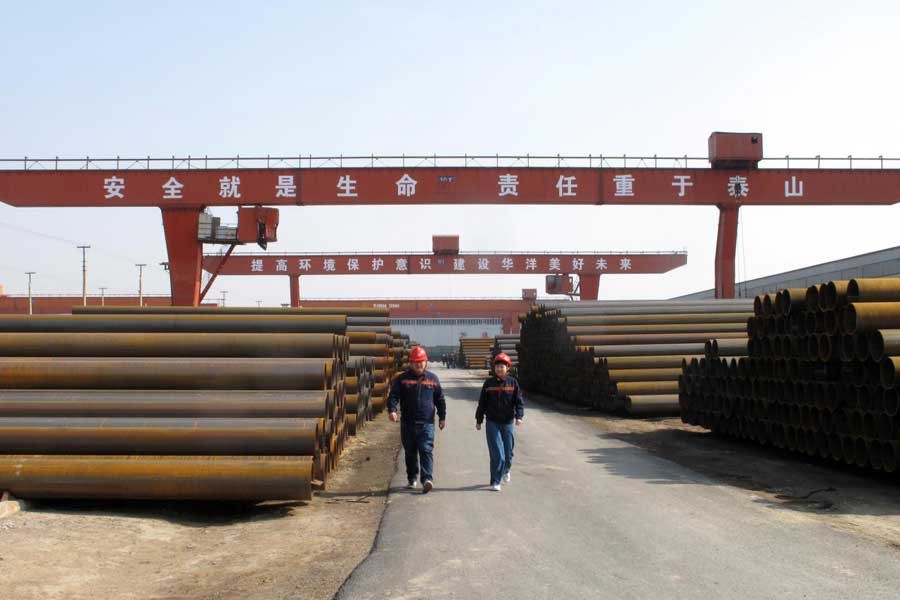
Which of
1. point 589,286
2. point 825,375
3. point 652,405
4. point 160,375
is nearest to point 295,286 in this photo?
point 589,286

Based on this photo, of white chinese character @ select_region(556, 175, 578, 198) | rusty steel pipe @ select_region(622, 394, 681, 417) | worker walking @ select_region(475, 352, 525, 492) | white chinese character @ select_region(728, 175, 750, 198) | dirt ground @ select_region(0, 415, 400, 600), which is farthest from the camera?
white chinese character @ select_region(728, 175, 750, 198)

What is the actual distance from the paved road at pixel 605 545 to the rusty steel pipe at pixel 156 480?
111 centimetres

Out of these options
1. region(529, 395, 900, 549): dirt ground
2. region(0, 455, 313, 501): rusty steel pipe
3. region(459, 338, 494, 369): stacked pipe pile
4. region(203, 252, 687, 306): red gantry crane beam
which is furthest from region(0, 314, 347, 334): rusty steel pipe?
region(459, 338, 494, 369): stacked pipe pile

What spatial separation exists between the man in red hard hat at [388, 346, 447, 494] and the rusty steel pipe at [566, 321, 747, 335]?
1236 centimetres

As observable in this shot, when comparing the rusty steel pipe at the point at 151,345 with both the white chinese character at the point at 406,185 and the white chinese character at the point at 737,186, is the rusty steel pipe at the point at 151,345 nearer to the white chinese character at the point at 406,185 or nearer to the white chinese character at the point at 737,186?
the white chinese character at the point at 406,185

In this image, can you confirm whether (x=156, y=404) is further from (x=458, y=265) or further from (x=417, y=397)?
(x=458, y=265)

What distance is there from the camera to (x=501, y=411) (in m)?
8.64

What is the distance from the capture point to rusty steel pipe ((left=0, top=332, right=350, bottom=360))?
908 cm

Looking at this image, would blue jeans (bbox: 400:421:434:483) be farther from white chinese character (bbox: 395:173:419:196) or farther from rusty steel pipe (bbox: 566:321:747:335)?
white chinese character (bbox: 395:173:419:196)

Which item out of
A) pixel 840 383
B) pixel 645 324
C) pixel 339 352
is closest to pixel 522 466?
pixel 339 352

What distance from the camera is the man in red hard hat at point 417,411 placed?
8570 mm

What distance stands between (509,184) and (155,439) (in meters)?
16.5

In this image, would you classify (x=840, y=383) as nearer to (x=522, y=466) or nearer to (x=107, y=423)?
(x=522, y=466)

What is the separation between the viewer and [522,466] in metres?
10.1
